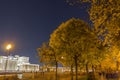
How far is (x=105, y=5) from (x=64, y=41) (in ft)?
A: 86.2

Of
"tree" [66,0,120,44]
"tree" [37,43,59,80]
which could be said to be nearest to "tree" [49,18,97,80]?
"tree" [37,43,59,80]

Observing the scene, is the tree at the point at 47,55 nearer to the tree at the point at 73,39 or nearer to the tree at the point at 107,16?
the tree at the point at 73,39

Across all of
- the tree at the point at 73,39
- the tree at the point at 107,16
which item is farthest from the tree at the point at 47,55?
the tree at the point at 107,16

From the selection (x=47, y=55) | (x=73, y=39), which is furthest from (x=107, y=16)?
(x=47, y=55)

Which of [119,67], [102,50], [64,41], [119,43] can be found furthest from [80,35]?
[119,67]

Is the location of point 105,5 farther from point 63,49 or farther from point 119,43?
point 63,49

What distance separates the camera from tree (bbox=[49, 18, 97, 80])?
40434 millimetres

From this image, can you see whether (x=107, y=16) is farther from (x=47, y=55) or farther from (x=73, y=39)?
(x=47, y=55)

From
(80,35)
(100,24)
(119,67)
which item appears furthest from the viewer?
(119,67)

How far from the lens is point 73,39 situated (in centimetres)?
4031

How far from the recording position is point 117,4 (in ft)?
49.0

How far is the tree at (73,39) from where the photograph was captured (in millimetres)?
40434

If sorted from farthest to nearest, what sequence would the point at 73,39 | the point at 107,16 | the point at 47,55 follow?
the point at 47,55, the point at 73,39, the point at 107,16

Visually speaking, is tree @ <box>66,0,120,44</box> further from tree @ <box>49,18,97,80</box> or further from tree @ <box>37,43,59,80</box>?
tree @ <box>37,43,59,80</box>
